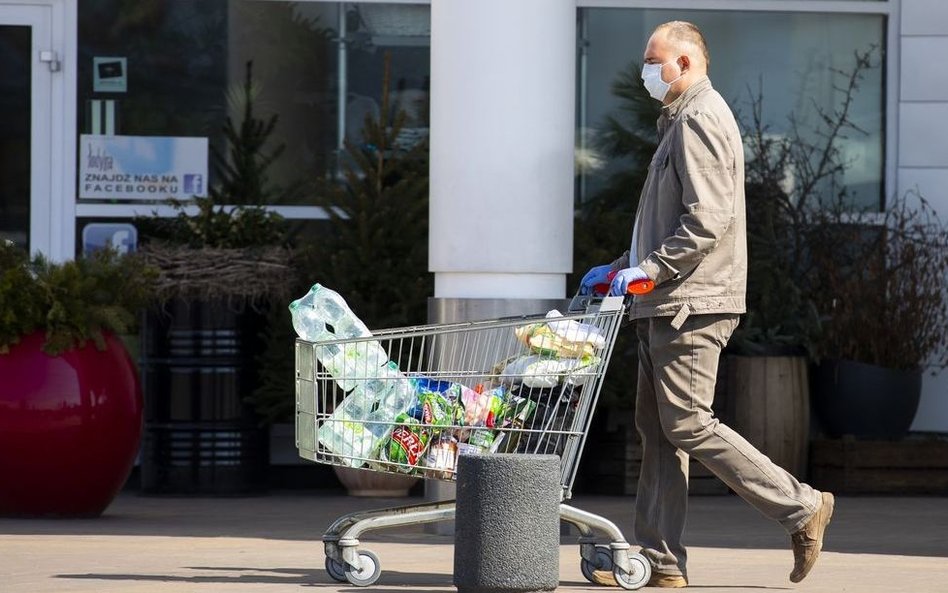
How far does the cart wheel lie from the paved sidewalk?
21 cm

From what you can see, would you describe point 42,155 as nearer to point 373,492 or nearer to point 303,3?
point 303,3

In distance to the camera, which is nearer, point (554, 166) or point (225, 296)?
point (554, 166)

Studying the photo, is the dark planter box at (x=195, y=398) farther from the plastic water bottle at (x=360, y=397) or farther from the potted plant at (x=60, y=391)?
the plastic water bottle at (x=360, y=397)

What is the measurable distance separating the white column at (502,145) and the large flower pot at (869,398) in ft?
10.7

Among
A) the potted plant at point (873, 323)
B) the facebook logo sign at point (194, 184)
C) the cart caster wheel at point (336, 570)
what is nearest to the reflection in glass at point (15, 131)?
the facebook logo sign at point (194, 184)

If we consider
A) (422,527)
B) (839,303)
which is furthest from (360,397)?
(839,303)

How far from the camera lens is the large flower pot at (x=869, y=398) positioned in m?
10.9

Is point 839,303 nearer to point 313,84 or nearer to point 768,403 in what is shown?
point 768,403

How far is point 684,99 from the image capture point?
632 cm

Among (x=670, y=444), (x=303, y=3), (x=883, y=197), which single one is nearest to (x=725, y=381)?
(x=883, y=197)

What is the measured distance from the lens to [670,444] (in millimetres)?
6445

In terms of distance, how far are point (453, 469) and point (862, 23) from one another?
6.85m

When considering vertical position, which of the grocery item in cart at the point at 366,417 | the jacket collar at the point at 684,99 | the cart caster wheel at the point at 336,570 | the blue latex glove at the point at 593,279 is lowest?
the cart caster wheel at the point at 336,570

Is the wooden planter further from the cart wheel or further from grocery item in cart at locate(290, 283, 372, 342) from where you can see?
grocery item in cart at locate(290, 283, 372, 342)
